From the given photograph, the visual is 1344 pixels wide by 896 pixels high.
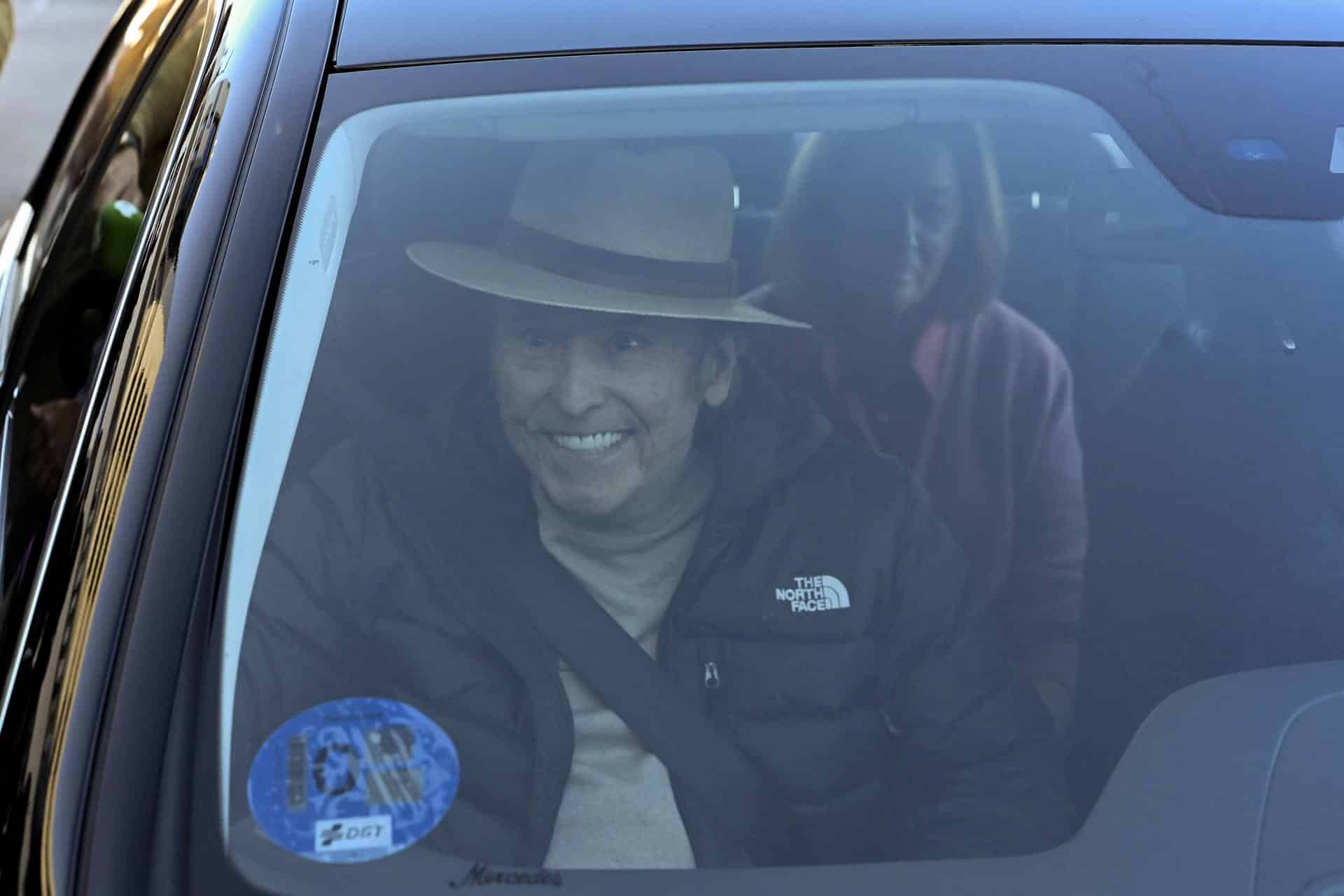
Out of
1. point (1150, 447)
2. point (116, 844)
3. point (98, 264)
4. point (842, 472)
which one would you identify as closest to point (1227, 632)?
point (1150, 447)

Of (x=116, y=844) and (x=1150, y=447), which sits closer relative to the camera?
(x=116, y=844)

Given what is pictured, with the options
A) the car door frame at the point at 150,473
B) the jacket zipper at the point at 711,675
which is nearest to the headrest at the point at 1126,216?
the jacket zipper at the point at 711,675

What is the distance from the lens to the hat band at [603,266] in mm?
1370

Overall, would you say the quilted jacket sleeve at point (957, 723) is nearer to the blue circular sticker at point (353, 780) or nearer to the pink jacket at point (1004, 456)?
the pink jacket at point (1004, 456)

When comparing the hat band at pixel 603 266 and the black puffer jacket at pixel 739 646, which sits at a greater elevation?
the hat band at pixel 603 266

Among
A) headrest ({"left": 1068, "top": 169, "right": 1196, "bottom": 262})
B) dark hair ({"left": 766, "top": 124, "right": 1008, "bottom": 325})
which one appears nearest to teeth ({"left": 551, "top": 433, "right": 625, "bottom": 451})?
dark hair ({"left": 766, "top": 124, "right": 1008, "bottom": 325})

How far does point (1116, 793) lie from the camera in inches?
44.3

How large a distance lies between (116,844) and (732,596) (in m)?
0.51

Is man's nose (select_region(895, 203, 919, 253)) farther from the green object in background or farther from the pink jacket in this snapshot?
the green object in background

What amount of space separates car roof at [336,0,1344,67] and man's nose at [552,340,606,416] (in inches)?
12.2

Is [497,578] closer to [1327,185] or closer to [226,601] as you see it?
[226,601]

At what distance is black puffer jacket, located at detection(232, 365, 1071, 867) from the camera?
3.60 feet

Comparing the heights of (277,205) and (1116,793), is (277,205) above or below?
above

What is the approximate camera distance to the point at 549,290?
1.35 metres
